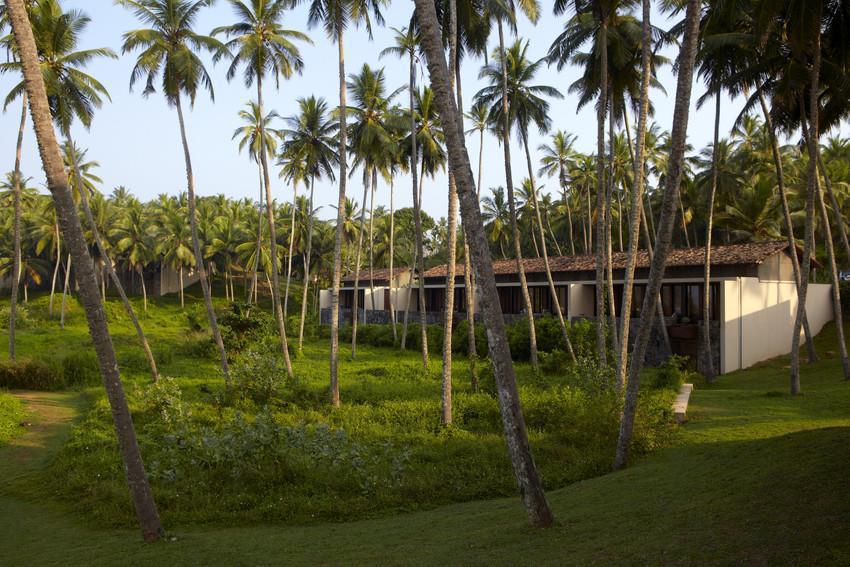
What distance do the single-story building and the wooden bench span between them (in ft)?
19.1

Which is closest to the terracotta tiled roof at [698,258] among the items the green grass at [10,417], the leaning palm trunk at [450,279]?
the leaning palm trunk at [450,279]

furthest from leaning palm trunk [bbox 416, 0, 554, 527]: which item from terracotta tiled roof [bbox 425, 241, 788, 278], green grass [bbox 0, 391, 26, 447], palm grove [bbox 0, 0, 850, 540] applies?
terracotta tiled roof [bbox 425, 241, 788, 278]

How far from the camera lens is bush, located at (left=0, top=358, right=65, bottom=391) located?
20250 mm

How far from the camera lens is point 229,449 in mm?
10078

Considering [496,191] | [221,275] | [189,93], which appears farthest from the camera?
[221,275]

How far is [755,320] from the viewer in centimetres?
2336

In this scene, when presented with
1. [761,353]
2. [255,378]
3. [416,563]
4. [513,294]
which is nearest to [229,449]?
[416,563]

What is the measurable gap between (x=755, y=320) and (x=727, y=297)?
8.46 ft

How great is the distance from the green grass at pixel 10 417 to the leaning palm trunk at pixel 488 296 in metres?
12.1

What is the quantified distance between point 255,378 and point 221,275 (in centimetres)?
5348

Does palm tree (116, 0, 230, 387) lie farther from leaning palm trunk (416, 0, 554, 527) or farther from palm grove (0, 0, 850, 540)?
leaning palm trunk (416, 0, 554, 527)

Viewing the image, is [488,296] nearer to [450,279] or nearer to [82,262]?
[82,262]

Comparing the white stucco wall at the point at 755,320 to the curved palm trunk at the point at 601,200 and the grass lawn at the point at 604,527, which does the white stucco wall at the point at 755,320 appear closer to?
the curved palm trunk at the point at 601,200

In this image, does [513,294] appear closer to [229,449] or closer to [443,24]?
[443,24]
